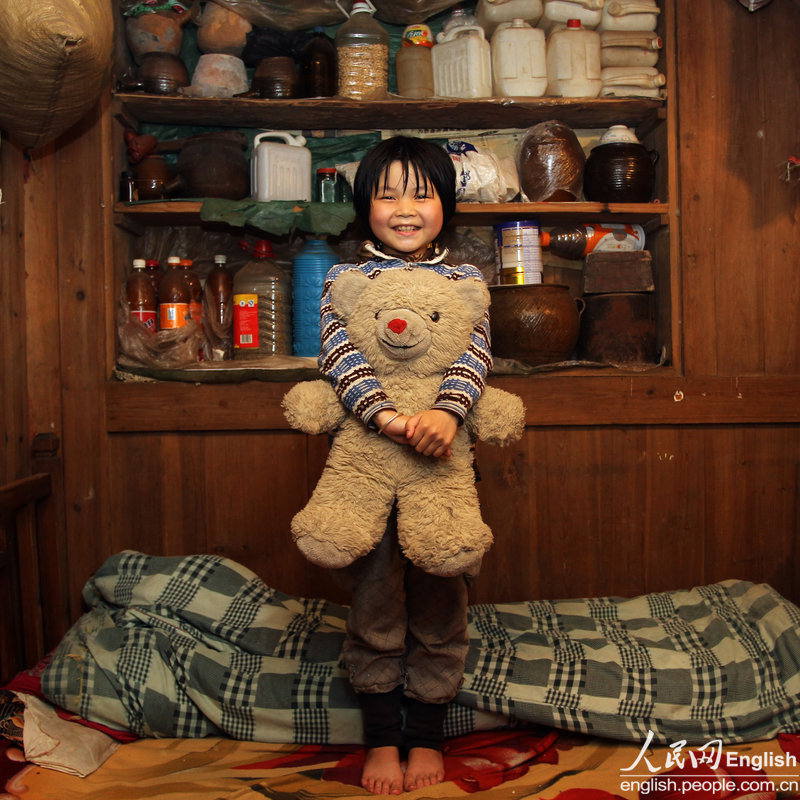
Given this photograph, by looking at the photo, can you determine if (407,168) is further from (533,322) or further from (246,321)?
(246,321)

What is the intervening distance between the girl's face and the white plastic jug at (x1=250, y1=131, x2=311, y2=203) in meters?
0.83

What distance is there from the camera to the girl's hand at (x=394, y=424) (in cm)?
112

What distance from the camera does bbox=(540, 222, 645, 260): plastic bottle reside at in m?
2.11

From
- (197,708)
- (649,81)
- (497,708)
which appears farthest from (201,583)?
(649,81)

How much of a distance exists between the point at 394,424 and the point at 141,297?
1.19m

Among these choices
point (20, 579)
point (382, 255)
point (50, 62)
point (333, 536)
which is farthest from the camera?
point (20, 579)

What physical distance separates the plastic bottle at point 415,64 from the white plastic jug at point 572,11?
13.7 inches

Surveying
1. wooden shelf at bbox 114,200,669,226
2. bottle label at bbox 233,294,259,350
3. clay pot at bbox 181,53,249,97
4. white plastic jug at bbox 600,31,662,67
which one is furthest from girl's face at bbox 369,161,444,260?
white plastic jug at bbox 600,31,662,67

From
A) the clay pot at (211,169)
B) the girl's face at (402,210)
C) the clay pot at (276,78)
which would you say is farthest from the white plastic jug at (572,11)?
the girl's face at (402,210)

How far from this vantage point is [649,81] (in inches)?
80.0

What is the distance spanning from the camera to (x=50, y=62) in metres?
1.47

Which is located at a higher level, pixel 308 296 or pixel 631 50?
pixel 631 50

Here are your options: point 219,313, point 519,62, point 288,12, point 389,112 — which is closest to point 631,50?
point 519,62

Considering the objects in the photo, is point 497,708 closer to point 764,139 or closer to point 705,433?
point 705,433
